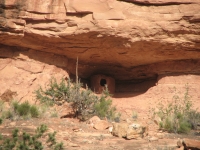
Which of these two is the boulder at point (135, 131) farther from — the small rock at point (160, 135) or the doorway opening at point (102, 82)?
the doorway opening at point (102, 82)

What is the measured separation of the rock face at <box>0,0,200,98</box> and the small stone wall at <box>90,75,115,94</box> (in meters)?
1.33

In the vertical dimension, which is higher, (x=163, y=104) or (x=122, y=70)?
(x=122, y=70)

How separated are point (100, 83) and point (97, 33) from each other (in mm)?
3071

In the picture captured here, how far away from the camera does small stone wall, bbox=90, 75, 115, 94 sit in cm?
1157

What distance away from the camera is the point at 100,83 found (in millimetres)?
11953

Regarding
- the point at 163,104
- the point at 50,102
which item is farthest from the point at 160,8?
the point at 50,102

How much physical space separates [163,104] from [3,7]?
551 centimetres

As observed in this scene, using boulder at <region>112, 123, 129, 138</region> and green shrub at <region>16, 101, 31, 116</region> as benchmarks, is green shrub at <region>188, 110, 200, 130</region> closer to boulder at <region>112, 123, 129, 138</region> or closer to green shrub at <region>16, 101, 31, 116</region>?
boulder at <region>112, 123, 129, 138</region>

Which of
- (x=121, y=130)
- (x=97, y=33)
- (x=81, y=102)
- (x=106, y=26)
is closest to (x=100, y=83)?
(x=97, y=33)

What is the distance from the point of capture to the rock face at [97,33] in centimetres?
910

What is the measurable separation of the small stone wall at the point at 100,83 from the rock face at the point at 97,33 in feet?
4.36

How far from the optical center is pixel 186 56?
10.1m

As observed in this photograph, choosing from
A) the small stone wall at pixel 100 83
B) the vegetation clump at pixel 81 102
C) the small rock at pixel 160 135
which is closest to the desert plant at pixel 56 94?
the vegetation clump at pixel 81 102

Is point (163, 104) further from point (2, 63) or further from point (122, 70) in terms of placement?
point (2, 63)
